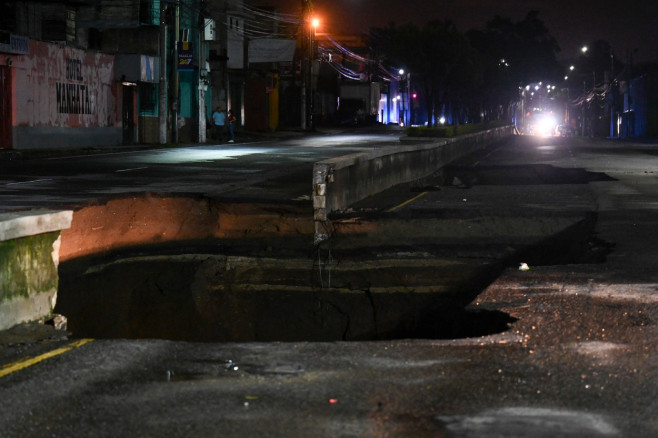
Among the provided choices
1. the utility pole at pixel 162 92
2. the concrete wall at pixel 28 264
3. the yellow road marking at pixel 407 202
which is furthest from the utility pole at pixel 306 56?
the concrete wall at pixel 28 264

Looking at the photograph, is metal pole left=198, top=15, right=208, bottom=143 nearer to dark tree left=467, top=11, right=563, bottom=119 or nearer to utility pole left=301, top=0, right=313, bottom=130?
utility pole left=301, top=0, right=313, bottom=130

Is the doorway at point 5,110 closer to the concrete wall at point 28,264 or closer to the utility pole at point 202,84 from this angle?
the utility pole at point 202,84

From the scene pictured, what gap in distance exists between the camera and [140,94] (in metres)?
49.0

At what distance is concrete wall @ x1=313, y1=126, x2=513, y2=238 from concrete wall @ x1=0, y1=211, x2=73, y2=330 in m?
7.83

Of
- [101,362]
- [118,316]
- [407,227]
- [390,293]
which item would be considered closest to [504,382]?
[101,362]

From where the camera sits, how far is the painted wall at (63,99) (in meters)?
37.9

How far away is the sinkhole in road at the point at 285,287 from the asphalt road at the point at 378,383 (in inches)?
101

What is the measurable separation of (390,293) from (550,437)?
24.4 feet

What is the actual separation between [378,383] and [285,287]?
22.7 feet

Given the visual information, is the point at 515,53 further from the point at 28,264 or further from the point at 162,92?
the point at 28,264

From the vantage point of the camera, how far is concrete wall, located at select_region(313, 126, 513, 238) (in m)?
16.4

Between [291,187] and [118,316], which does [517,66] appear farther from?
[118,316]

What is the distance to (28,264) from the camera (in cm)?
830

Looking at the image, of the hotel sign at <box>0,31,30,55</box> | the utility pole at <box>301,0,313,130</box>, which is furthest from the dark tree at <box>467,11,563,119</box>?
the hotel sign at <box>0,31,30,55</box>
